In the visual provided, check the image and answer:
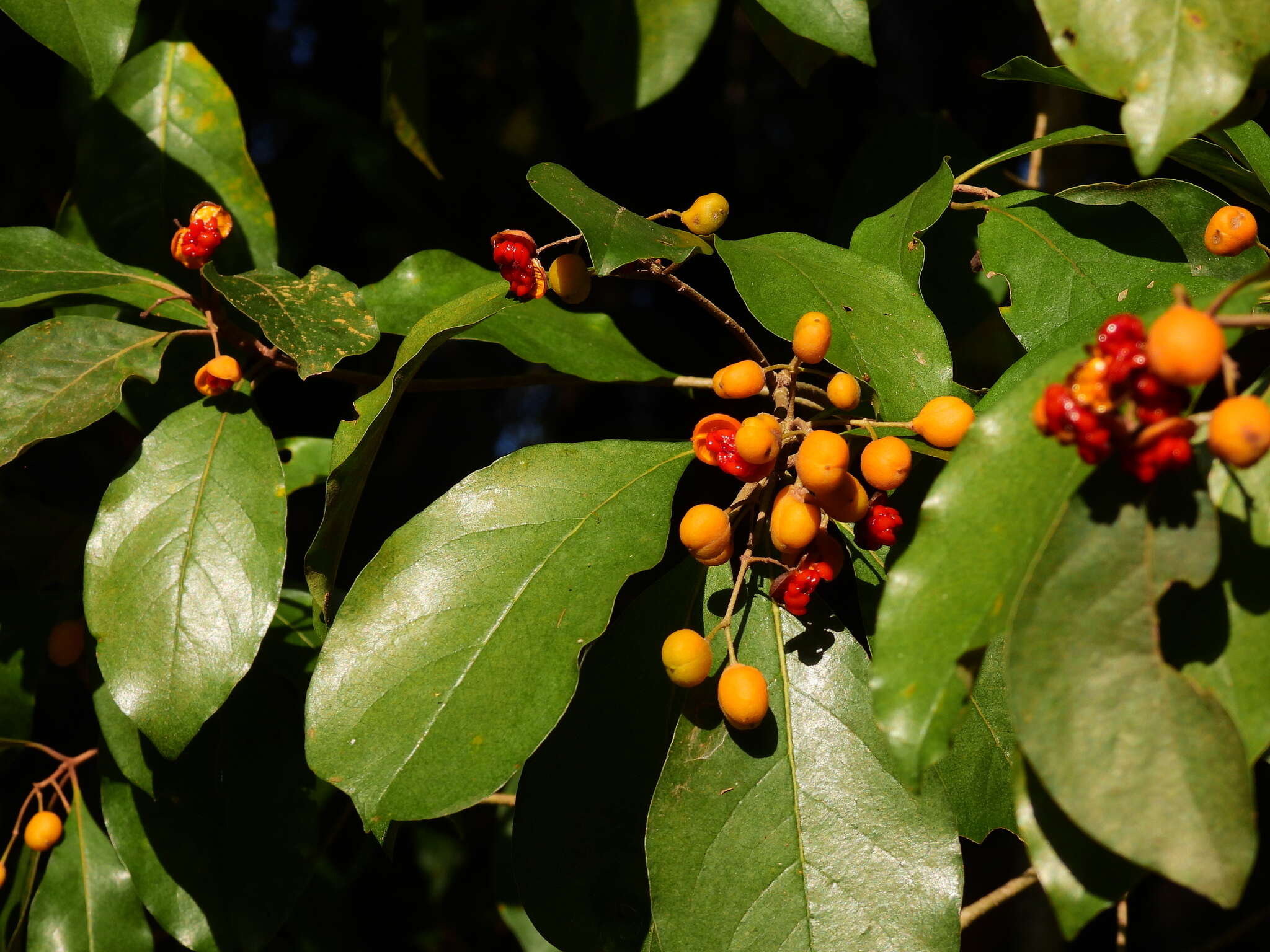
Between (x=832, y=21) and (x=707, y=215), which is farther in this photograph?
(x=832, y=21)

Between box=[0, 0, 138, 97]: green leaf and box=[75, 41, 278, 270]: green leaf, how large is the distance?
0.46 meters

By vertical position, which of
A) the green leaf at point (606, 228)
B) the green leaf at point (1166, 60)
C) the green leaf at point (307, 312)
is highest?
the green leaf at point (1166, 60)

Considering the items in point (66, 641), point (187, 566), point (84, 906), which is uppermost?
point (187, 566)

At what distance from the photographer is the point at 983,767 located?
1174 millimetres

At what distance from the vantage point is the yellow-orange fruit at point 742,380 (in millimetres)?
1069

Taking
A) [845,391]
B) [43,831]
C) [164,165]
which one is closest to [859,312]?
[845,391]

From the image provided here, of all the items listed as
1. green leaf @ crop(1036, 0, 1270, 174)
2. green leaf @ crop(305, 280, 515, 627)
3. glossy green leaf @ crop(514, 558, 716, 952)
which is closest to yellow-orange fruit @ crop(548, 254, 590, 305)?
green leaf @ crop(305, 280, 515, 627)

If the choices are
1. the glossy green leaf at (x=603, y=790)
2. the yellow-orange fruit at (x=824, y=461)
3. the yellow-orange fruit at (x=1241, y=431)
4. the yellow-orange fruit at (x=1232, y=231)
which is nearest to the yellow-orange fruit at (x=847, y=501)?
the yellow-orange fruit at (x=824, y=461)

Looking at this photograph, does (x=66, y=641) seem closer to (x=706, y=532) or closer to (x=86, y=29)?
(x=86, y=29)

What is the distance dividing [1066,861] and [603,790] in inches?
22.9

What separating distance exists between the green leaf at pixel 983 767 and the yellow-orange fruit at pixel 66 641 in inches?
51.5

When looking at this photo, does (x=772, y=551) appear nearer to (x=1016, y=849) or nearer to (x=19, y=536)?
(x=1016, y=849)

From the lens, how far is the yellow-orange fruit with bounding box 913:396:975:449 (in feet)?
3.14

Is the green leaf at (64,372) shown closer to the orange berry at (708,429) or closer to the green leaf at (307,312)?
the green leaf at (307,312)
